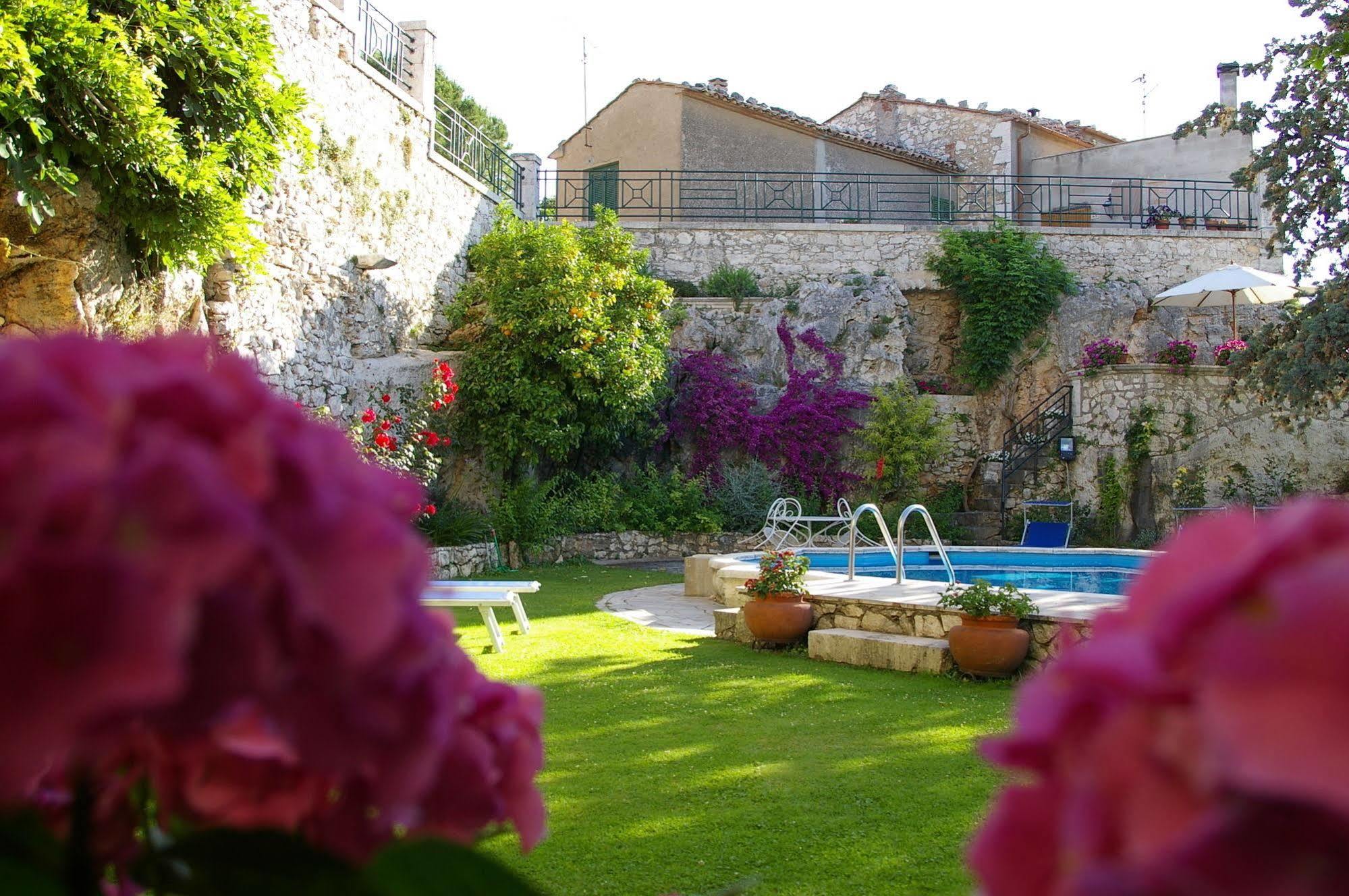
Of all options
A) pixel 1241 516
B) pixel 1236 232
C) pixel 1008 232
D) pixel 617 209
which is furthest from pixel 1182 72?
pixel 1241 516

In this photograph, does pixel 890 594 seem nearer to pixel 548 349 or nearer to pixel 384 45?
pixel 548 349

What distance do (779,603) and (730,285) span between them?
38.7ft

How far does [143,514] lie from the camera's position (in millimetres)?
314

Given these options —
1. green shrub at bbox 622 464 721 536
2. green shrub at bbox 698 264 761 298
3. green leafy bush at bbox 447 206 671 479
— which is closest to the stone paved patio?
green shrub at bbox 622 464 721 536

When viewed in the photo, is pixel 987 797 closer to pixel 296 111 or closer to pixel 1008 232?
pixel 296 111

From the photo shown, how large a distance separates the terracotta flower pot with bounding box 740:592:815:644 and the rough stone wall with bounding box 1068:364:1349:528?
10.5 meters

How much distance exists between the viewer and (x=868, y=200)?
69.7 feet

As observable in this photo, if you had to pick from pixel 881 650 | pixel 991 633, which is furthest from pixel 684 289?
pixel 991 633

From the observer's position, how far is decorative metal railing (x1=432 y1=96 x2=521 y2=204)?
51.1 feet

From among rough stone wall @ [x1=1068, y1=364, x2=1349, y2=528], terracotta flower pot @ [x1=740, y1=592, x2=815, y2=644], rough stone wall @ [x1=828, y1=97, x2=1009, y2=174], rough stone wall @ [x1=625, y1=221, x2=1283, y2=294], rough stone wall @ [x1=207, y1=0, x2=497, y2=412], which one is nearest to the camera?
terracotta flower pot @ [x1=740, y1=592, x2=815, y2=644]

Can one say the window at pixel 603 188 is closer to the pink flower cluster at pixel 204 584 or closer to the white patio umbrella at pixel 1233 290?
the white patio umbrella at pixel 1233 290

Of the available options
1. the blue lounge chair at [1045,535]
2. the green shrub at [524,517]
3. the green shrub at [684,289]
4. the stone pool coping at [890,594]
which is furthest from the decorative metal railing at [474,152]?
the blue lounge chair at [1045,535]

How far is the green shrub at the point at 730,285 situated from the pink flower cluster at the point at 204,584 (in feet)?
58.9

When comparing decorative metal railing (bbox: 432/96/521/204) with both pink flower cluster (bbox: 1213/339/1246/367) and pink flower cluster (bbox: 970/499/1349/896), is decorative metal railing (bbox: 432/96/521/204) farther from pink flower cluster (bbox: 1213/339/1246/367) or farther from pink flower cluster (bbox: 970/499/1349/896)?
pink flower cluster (bbox: 970/499/1349/896)
